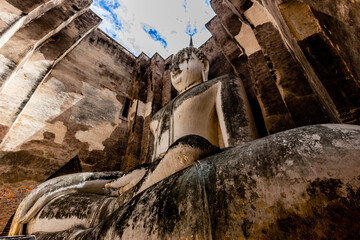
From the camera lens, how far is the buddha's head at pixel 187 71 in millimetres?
2807

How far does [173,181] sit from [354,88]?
129 centimetres

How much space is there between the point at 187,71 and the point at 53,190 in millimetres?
2353

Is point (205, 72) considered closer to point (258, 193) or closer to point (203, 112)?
point (203, 112)

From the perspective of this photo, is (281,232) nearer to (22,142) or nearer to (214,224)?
(214,224)

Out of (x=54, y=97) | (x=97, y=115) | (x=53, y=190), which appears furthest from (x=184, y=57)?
(x=54, y=97)

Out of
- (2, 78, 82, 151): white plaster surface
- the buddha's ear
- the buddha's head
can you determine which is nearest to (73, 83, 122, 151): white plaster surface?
(2, 78, 82, 151): white plaster surface

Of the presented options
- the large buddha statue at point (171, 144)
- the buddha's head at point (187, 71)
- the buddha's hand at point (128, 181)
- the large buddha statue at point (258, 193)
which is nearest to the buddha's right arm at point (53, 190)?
the large buddha statue at point (171, 144)

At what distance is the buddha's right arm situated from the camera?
1.78 meters

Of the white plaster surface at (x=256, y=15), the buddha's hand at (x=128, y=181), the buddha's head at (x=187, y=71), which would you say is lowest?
the buddha's hand at (x=128, y=181)

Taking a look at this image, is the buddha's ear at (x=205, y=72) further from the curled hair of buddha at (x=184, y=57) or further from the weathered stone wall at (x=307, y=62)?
the weathered stone wall at (x=307, y=62)

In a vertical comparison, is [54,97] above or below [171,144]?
above

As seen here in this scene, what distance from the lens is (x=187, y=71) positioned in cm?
280

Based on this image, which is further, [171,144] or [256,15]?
[256,15]

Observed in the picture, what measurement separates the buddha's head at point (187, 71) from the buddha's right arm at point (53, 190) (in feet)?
5.48
